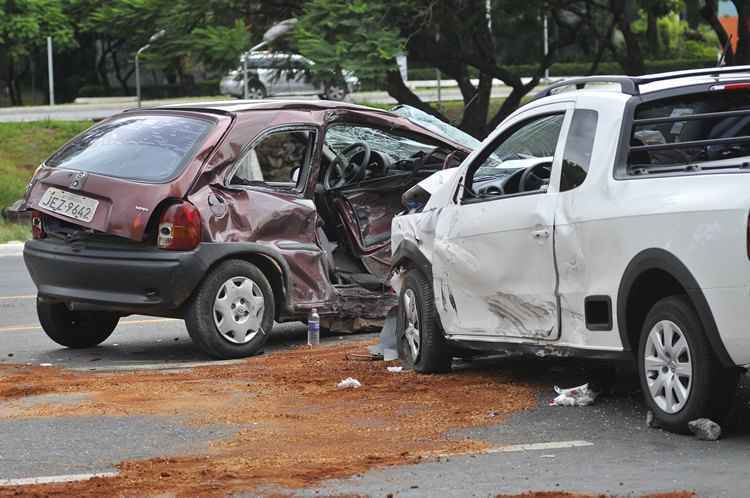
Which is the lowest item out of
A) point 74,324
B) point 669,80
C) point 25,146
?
point 25,146

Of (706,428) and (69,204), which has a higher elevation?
(69,204)

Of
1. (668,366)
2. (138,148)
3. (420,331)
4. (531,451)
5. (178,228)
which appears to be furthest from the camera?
(138,148)

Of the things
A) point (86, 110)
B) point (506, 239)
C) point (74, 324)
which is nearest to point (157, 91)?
point (86, 110)

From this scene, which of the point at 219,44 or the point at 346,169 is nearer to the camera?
the point at 346,169

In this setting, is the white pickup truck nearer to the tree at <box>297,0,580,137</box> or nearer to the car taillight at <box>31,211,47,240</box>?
the car taillight at <box>31,211,47,240</box>

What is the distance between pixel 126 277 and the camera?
34.1 feet

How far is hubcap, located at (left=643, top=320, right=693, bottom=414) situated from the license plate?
4.66 metres

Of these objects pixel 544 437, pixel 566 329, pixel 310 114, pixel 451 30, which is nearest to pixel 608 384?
pixel 566 329

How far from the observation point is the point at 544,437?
23.8 feet

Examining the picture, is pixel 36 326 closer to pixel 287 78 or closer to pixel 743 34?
pixel 287 78

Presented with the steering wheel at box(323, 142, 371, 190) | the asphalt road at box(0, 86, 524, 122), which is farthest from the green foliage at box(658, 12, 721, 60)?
the steering wheel at box(323, 142, 371, 190)

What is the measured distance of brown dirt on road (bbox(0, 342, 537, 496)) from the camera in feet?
21.1

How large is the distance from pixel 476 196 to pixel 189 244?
2327mm

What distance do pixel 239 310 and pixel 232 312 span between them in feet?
0.19
